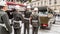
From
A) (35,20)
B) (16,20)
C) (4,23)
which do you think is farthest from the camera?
(35,20)

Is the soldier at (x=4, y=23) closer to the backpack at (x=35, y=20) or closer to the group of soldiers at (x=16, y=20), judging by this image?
the group of soldiers at (x=16, y=20)

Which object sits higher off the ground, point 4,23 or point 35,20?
point 4,23

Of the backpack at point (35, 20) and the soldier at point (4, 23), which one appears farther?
the backpack at point (35, 20)

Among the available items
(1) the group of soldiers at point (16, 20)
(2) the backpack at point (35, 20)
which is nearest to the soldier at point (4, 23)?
(1) the group of soldiers at point (16, 20)

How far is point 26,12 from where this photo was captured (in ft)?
39.4

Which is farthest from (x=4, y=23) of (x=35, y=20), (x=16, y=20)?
(x=35, y=20)

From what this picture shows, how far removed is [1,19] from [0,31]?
315mm

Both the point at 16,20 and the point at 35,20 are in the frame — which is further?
the point at 35,20

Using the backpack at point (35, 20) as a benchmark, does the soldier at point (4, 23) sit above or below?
above

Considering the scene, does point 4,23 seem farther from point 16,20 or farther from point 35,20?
point 35,20

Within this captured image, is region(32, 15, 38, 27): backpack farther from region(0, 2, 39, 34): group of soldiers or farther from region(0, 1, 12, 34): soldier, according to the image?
region(0, 1, 12, 34): soldier

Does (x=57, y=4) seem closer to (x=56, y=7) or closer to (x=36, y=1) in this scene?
(x=56, y=7)

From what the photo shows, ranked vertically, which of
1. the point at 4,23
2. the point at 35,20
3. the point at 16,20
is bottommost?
the point at 35,20

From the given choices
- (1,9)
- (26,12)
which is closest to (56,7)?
(26,12)
